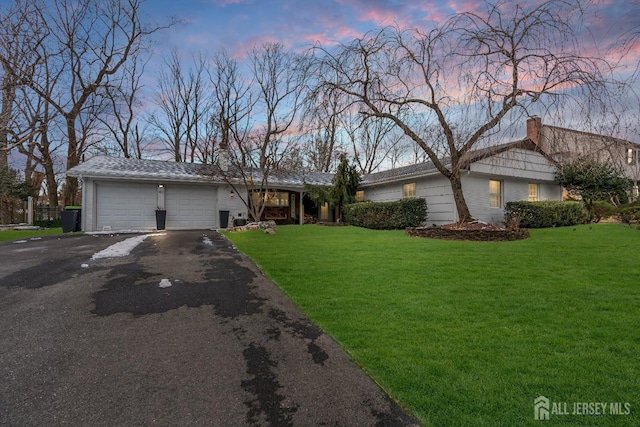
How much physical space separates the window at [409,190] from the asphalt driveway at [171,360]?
11.6 meters

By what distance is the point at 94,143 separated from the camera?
2247cm

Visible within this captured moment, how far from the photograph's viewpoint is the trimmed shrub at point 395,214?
12.9 meters

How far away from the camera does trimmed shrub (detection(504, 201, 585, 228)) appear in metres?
12.7

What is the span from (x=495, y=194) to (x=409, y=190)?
363 cm

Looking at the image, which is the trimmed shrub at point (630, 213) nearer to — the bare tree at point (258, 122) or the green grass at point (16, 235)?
the bare tree at point (258, 122)

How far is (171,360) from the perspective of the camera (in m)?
2.46

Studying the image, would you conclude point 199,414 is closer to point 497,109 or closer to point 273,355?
point 273,355

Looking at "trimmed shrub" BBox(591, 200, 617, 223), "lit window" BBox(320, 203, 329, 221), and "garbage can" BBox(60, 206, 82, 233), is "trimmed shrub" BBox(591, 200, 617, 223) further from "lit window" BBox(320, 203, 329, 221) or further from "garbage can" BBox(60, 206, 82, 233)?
"garbage can" BBox(60, 206, 82, 233)

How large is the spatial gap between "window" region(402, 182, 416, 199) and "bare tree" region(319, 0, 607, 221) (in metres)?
3.93

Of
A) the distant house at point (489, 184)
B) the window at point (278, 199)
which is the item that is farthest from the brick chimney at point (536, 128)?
the window at point (278, 199)

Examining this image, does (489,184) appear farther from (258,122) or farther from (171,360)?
(171,360)

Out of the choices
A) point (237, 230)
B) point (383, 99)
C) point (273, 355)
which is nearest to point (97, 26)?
point (237, 230)

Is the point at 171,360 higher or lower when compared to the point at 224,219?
lower

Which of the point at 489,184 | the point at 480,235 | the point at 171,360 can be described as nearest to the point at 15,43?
the point at 171,360
